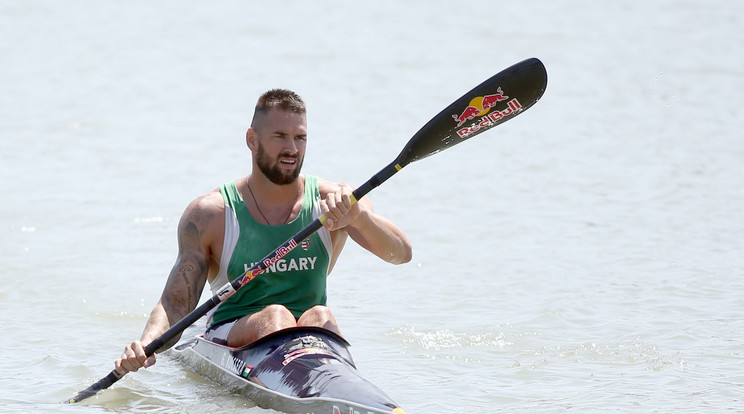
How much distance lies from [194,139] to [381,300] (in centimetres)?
671

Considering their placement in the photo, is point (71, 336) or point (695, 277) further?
point (695, 277)

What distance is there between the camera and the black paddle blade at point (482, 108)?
4797mm

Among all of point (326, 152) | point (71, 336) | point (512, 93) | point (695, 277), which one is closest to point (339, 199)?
point (512, 93)

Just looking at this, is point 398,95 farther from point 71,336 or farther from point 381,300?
point 71,336

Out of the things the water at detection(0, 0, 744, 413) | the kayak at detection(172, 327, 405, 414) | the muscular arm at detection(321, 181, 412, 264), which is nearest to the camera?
the kayak at detection(172, 327, 405, 414)

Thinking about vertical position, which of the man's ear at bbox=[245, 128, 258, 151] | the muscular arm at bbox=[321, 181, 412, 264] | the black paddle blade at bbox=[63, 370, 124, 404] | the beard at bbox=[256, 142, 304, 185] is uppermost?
the man's ear at bbox=[245, 128, 258, 151]

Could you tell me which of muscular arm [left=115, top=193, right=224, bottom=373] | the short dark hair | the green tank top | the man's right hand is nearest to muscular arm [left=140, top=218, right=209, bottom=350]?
muscular arm [left=115, top=193, right=224, bottom=373]

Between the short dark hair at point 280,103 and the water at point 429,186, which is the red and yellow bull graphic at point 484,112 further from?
the water at point 429,186

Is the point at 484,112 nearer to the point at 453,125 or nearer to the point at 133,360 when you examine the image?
the point at 453,125

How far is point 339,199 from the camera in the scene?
4426mm

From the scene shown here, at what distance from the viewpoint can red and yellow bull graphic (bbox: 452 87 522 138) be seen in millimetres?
4902

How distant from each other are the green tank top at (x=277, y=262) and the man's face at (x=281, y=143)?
7.4 inches

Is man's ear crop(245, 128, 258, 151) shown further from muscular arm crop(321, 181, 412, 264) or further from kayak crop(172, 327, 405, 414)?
kayak crop(172, 327, 405, 414)

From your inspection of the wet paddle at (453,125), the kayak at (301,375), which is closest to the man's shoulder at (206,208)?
the wet paddle at (453,125)
